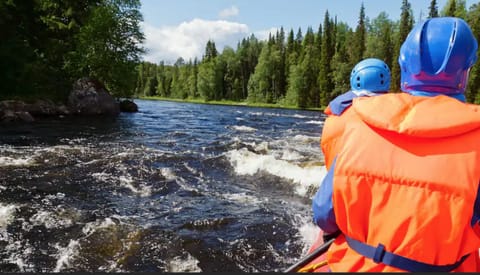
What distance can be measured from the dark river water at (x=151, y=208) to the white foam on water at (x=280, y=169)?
37 mm

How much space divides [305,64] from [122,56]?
46.4m

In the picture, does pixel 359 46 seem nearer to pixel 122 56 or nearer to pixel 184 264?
pixel 122 56

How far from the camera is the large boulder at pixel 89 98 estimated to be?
31.8 meters

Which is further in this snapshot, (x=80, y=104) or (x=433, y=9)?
(x=433, y=9)

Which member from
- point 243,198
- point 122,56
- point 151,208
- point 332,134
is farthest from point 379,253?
point 122,56

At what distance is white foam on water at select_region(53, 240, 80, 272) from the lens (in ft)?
19.0

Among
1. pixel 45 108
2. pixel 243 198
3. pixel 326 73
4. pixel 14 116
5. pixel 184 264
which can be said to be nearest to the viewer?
pixel 184 264

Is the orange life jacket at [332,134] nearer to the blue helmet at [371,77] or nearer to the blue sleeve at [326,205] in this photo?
the blue sleeve at [326,205]

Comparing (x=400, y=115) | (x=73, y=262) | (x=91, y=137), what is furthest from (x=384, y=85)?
(x=91, y=137)

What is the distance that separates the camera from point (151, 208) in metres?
8.52

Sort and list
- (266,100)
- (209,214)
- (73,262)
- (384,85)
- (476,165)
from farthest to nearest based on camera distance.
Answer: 1. (266,100)
2. (209,214)
3. (73,262)
4. (384,85)
5. (476,165)

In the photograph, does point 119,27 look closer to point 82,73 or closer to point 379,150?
point 82,73

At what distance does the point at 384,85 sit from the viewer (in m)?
3.31

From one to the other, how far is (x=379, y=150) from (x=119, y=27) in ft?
127
